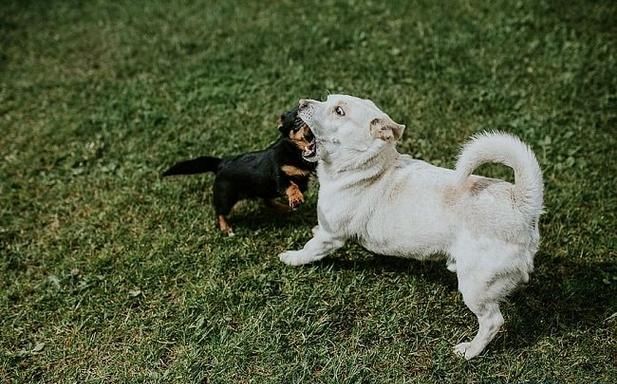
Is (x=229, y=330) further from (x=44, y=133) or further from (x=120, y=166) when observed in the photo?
(x=44, y=133)

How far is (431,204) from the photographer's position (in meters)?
3.78

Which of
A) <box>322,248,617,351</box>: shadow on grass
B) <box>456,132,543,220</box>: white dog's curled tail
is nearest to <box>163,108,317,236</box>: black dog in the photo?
<box>322,248,617,351</box>: shadow on grass

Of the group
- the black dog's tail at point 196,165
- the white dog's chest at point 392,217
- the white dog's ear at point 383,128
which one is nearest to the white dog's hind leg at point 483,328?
the white dog's chest at point 392,217

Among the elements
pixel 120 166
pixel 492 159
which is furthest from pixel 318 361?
pixel 120 166

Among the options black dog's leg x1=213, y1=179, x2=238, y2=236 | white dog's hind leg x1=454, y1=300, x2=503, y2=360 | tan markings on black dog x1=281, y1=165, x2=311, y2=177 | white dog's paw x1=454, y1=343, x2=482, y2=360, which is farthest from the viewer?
black dog's leg x1=213, y1=179, x2=238, y2=236

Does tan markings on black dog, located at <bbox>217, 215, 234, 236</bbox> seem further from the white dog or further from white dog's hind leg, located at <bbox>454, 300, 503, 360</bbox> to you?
white dog's hind leg, located at <bbox>454, 300, 503, 360</bbox>

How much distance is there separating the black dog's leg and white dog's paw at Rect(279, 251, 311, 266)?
0.46m

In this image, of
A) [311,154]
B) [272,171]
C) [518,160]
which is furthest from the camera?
[272,171]

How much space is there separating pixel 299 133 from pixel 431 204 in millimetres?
966

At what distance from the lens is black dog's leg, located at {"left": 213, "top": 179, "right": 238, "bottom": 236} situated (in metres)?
4.66

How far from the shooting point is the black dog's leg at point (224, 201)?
4.66 metres

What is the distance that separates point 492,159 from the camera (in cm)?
359

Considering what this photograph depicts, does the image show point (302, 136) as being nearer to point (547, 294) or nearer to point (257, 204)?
point (257, 204)

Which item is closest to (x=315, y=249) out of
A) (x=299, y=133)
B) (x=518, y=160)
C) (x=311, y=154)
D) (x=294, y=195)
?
(x=294, y=195)
